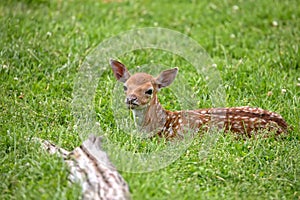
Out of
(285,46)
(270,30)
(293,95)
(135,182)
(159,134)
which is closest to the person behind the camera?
(135,182)

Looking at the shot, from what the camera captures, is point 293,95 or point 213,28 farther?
point 213,28

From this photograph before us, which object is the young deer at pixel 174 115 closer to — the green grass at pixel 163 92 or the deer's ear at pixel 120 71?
the deer's ear at pixel 120 71

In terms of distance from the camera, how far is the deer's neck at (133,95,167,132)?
254 inches

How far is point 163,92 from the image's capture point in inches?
→ 294

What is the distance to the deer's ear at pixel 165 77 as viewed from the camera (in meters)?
6.59

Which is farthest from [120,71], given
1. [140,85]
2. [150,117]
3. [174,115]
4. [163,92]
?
[163,92]

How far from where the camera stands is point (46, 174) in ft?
16.5

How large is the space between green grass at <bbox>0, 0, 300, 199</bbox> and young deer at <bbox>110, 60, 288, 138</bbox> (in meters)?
0.28

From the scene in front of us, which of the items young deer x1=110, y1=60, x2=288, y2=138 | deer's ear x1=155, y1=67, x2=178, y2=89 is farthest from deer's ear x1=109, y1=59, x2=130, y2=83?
deer's ear x1=155, y1=67, x2=178, y2=89

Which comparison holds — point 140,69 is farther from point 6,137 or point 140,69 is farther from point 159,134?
point 6,137

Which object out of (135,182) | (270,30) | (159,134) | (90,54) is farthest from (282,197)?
(270,30)

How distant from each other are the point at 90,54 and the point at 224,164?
2.97m

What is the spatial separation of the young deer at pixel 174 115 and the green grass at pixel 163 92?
0.28 m

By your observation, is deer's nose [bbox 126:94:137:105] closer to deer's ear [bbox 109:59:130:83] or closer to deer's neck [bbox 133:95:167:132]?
deer's neck [bbox 133:95:167:132]
